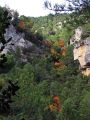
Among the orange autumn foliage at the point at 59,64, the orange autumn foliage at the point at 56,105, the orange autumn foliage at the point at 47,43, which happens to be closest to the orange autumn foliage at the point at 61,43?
the orange autumn foliage at the point at 47,43

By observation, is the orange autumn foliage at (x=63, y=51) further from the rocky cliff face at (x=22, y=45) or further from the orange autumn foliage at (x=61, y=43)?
the orange autumn foliage at (x=61, y=43)

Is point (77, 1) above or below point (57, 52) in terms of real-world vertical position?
above

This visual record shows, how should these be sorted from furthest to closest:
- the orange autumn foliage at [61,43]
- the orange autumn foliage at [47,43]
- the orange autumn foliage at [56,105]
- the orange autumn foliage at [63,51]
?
the orange autumn foliage at [61,43] → the orange autumn foliage at [47,43] → the orange autumn foliage at [63,51] → the orange autumn foliage at [56,105]

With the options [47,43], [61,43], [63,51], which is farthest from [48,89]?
[61,43]

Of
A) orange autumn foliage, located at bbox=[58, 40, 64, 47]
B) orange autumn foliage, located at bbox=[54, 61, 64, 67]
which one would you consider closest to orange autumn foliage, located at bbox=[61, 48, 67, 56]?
orange autumn foliage, located at bbox=[54, 61, 64, 67]

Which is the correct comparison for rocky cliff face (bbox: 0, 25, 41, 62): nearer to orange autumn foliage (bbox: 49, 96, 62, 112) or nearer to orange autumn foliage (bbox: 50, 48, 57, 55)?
orange autumn foliage (bbox: 50, 48, 57, 55)

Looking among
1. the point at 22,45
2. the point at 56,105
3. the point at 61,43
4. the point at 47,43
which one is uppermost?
the point at 22,45

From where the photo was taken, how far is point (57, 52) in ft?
340

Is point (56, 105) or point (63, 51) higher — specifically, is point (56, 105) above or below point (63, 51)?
below

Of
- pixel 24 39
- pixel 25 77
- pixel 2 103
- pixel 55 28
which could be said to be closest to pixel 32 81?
pixel 25 77

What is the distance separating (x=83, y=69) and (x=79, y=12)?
261 ft

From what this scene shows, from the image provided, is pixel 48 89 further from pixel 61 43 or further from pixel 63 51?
pixel 61 43

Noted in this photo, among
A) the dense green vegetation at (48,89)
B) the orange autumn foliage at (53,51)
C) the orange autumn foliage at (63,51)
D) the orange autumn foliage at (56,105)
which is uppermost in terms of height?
the orange autumn foliage at (53,51)

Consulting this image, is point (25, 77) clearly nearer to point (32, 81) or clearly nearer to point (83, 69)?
point (32, 81)
